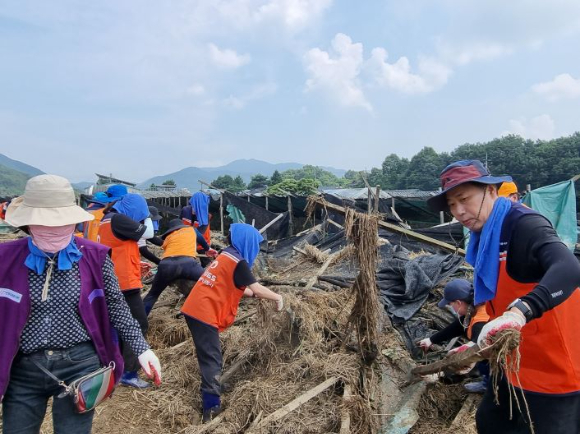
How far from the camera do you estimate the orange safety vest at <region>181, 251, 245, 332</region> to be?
3.05m

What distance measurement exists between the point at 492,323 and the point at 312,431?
5.78 feet

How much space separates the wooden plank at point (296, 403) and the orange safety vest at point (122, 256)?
176 cm

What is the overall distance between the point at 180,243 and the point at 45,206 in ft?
8.42

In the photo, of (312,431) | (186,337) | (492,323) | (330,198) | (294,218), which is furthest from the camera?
(294,218)

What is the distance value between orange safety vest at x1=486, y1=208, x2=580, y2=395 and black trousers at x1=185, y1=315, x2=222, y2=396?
2195 mm

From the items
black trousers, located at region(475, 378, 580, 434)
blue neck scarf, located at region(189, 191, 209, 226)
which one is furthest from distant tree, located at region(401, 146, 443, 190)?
black trousers, located at region(475, 378, 580, 434)

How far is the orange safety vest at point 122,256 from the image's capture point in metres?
3.54

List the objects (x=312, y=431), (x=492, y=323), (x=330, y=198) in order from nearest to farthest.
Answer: (x=492, y=323)
(x=312, y=431)
(x=330, y=198)

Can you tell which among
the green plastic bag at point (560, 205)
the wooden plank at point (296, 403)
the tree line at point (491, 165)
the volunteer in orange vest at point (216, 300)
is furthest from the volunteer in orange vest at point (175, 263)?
the tree line at point (491, 165)

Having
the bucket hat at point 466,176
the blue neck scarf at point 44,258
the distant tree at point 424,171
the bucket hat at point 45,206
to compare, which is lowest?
the blue neck scarf at point 44,258

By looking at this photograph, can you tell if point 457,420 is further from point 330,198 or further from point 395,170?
point 395,170

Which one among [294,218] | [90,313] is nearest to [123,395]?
[90,313]

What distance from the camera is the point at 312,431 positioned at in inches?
104

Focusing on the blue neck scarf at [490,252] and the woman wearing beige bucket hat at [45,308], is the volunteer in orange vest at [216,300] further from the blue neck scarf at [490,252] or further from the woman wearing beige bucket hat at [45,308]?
the blue neck scarf at [490,252]
